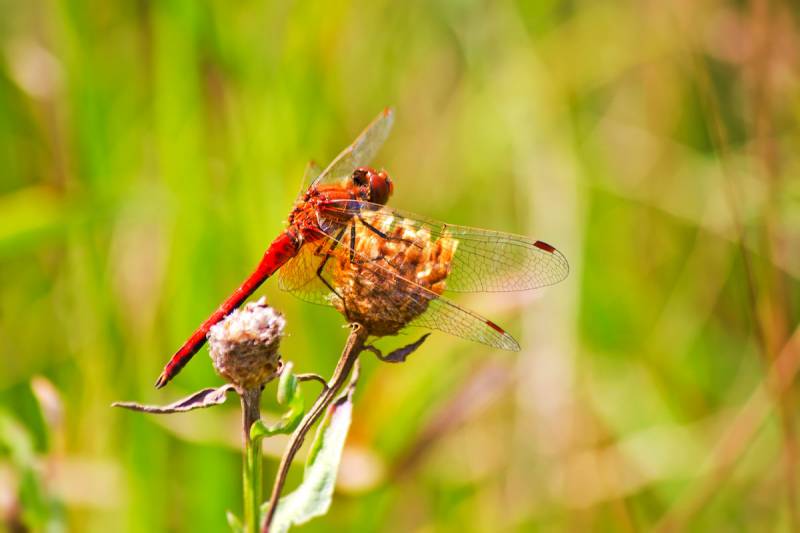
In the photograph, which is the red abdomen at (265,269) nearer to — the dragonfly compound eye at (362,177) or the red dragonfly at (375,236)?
the red dragonfly at (375,236)

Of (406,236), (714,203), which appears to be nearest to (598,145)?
(714,203)

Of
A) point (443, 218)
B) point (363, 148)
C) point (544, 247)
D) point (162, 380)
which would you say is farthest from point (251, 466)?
point (443, 218)

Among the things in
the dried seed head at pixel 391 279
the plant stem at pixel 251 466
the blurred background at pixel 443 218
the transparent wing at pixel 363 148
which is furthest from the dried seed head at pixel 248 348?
the transparent wing at pixel 363 148

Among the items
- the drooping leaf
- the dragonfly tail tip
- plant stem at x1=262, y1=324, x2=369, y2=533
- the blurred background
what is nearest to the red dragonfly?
the dragonfly tail tip

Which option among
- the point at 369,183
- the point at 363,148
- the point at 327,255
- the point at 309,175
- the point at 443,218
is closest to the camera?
the point at 327,255

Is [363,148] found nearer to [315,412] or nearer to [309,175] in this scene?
[309,175]

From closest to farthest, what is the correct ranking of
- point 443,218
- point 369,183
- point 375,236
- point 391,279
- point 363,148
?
point 391,279
point 375,236
point 369,183
point 363,148
point 443,218
